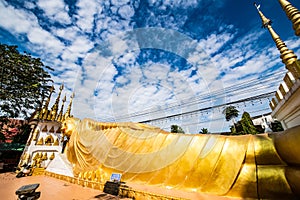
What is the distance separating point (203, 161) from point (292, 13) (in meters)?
3.84

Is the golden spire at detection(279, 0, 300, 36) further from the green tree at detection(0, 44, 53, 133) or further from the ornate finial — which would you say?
the green tree at detection(0, 44, 53, 133)

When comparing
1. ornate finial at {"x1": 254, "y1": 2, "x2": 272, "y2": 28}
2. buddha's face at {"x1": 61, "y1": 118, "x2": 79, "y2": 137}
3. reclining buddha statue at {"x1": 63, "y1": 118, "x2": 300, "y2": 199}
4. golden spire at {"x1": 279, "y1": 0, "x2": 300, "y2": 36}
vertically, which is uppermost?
ornate finial at {"x1": 254, "y1": 2, "x2": 272, "y2": 28}

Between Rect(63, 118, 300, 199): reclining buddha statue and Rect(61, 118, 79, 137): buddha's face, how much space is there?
110 inches

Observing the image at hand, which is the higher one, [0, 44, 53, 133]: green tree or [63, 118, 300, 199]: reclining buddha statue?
[0, 44, 53, 133]: green tree

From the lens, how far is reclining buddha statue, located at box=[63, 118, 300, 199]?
2.88 meters

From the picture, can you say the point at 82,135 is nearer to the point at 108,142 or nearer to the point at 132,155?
the point at 108,142

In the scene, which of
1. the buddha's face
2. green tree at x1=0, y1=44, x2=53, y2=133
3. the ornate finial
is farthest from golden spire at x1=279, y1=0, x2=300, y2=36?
green tree at x1=0, y1=44, x2=53, y2=133

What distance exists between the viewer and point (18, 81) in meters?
10.3

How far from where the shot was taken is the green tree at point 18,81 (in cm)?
963

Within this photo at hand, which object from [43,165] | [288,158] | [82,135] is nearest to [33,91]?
[43,165]

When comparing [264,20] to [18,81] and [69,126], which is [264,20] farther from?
[18,81]

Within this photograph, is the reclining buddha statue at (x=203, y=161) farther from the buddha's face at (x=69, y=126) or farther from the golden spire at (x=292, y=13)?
the buddha's face at (x=69, y=126)

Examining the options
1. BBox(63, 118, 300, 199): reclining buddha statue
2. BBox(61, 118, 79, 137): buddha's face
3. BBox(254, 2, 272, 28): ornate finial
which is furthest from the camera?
BBox(61, 118, 79, 137): buddha's face

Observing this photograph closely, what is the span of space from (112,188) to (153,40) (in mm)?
4771
